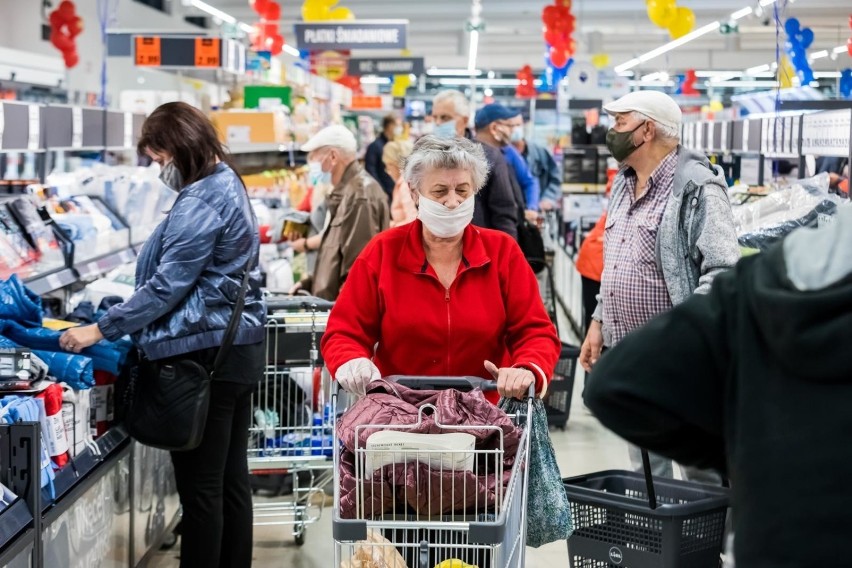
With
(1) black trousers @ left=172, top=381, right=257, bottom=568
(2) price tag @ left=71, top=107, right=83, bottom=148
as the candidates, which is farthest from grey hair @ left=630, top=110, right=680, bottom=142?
(2) price tag @ left=71, top=107, right=83, bottom=148

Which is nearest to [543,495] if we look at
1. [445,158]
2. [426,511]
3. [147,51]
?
[426,511]

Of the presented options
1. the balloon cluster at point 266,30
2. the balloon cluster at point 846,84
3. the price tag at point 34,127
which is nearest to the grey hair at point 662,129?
the price tag at point 34,127

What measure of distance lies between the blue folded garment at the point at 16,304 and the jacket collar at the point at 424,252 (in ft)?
5.05

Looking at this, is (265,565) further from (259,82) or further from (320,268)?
(259,82)

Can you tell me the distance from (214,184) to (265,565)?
1821mm

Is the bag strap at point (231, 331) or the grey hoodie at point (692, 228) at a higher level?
the grey hoodie at point (692, 228)

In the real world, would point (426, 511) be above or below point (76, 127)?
below

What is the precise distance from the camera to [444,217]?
321cm

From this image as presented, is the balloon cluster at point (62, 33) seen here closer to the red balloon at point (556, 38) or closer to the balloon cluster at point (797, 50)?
the red balloon at point (556, 38)

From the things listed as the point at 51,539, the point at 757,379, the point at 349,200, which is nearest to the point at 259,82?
the point at 349,200

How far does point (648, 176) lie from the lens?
4121mm

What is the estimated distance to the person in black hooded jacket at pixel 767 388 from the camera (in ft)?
3.90

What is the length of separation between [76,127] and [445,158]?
455cm

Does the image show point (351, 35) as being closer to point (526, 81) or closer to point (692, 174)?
point (692, 174)
